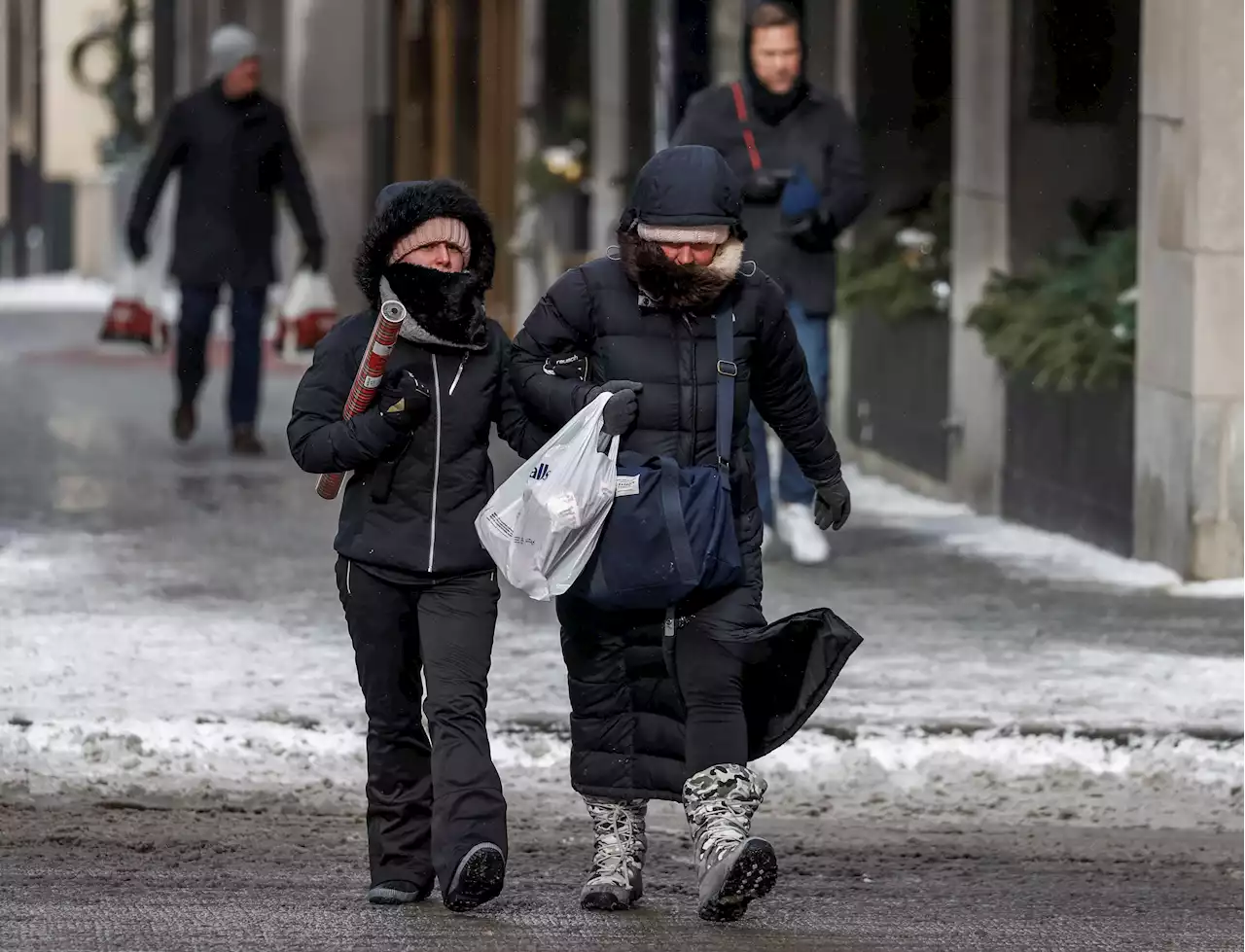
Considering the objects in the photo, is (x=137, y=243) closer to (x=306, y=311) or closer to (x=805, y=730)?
(x=306, y=311)

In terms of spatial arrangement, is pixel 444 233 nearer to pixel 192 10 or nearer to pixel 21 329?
pixel 21 329

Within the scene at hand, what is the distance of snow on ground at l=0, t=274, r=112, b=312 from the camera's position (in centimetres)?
2744

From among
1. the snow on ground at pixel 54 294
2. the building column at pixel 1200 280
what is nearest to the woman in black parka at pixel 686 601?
the building column at pixel 1200 280

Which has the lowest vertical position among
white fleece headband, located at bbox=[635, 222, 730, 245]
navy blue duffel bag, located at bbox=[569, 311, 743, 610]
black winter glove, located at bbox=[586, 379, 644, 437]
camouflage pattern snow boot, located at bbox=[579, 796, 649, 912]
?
camouflage pattern snow boot, located at bbox=[579, 796, 649, 912]

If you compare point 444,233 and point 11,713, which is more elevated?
point 444,233

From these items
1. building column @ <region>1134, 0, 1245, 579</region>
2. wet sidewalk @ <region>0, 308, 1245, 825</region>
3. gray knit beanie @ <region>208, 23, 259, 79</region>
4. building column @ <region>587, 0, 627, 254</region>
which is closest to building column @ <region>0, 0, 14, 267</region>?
building column @ <region>587, 0, 627, 254</region>

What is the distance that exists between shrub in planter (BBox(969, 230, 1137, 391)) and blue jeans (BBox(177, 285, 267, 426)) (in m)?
3.61

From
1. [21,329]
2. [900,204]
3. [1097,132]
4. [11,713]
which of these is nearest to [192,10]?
[21,329]

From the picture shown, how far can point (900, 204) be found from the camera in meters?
14.0

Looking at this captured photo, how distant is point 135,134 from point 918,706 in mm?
25238

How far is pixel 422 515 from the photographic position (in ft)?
20.4

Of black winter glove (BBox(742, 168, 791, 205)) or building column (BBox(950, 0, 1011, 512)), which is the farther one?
building column (BBox(950, 0, 1011, 512))

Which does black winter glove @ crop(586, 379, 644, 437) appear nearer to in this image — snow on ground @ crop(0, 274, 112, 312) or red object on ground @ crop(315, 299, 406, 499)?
red object on ground @ crop(315, 299, 406, 499)

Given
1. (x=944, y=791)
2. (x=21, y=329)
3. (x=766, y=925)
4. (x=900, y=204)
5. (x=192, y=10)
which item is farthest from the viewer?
(x=192, y=10)
